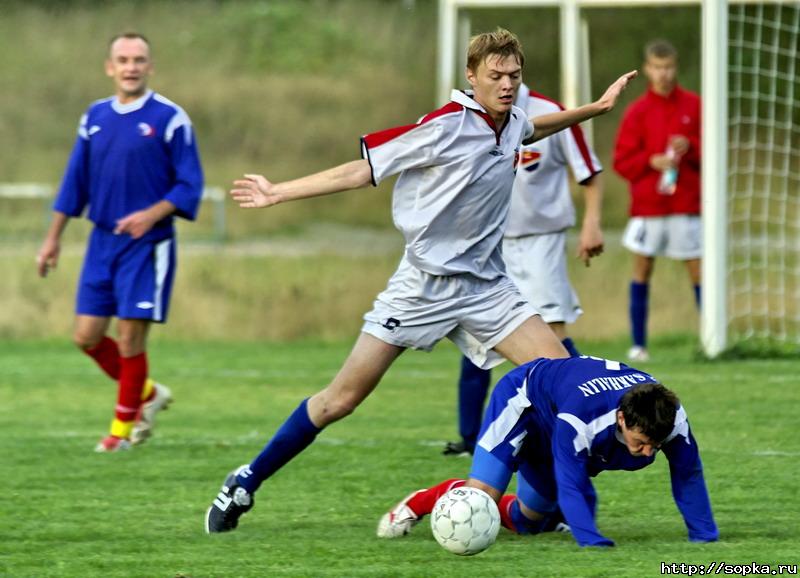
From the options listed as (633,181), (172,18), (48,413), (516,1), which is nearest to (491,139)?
(48,413)

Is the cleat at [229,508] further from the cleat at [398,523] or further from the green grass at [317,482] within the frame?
the cleat at [398,523]

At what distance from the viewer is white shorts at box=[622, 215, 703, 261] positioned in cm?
1164

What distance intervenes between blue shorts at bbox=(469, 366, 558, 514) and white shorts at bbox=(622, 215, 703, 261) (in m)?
6.19

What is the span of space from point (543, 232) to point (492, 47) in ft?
6.80

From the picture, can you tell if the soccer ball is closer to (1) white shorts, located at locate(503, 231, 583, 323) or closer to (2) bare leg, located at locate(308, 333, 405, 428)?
(2) bare leg, located at locate(308, 333, 405, 428)

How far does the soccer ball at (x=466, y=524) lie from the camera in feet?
16.9

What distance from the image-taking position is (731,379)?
10297mm

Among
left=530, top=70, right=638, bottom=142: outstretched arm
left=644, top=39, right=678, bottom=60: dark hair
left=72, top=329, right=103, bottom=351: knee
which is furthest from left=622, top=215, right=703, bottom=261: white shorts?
left=530, top=70, right=638, bottom=142: outstretched arm

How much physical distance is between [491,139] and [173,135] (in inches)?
108

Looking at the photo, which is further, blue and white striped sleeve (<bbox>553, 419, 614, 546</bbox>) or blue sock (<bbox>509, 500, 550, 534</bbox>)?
blue sock (<bbox>509, 500, 550, 534</bbox>)

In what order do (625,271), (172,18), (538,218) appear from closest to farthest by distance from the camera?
(538,218), (625,271), (172,18)

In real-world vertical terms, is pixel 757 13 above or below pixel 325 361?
above

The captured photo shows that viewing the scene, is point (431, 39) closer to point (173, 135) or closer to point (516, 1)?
point (516, 1)

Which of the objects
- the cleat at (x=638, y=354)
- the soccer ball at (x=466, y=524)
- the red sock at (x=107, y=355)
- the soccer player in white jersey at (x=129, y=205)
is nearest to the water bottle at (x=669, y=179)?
the cleat at (x=638, y=354)
